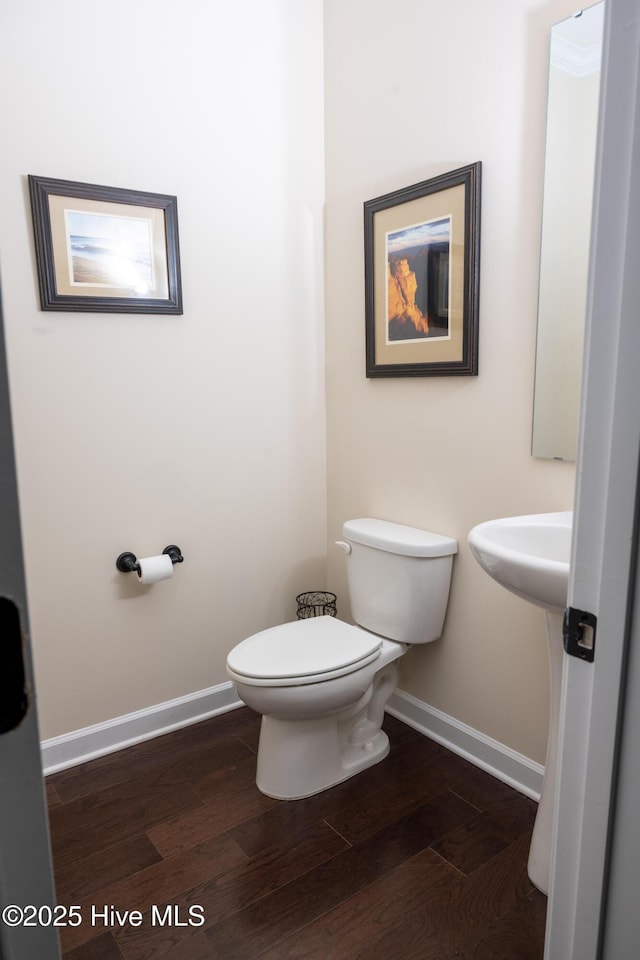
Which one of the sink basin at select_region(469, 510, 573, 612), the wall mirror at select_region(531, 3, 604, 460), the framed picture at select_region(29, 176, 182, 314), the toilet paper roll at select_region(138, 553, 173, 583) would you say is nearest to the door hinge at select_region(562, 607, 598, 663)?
the sink basin at select_region(469, 510, 573, 612)

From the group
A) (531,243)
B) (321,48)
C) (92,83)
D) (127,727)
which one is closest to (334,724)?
(127,727)

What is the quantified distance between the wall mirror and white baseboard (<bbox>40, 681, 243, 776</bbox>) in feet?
5.00

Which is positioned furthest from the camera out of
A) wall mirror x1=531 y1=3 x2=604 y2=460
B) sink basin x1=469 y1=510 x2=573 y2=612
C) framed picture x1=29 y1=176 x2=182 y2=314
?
framed picture x1=29 y1=176 x2=182 y2=314

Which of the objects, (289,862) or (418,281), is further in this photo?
(418,281)

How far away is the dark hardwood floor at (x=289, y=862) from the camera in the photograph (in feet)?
4.80

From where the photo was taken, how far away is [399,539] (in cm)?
209

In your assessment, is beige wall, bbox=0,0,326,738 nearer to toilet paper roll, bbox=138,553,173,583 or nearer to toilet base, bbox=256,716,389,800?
toilet paper roll, bbox=138,553,173,583

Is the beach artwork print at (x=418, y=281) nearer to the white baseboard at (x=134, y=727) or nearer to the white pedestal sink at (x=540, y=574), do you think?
the white pedestal sink at (x=540, y=574)

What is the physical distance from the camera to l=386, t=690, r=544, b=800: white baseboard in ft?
6.32

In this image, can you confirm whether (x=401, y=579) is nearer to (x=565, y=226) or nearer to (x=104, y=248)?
(x=565, y=226)

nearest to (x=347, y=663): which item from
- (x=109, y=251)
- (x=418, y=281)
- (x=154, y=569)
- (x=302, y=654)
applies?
(x=302, y=654)

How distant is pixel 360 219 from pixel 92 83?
97 cm

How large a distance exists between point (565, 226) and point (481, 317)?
349 millimetres

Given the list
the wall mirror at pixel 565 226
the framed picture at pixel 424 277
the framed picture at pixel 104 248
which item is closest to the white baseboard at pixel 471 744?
the wall mirror at pixel 565 226
